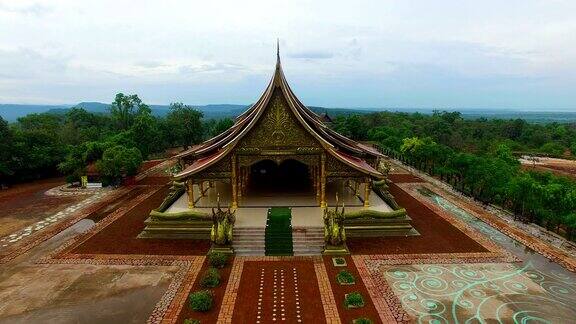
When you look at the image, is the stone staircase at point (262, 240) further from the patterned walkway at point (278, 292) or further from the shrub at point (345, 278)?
the shrub at point (345, 278)

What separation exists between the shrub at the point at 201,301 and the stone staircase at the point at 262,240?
12.3ft

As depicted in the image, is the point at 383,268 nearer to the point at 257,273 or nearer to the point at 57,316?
the point at 257,273

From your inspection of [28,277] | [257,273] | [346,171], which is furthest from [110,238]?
[346,171]

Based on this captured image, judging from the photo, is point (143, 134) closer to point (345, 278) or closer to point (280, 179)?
point (280, 179)

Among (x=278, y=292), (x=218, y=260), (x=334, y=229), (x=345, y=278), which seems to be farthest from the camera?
(x=334, y=229)

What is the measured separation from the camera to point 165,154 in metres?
44.0

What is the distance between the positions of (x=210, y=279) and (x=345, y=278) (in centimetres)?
445

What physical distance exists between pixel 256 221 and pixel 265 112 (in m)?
4.97

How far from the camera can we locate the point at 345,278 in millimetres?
12039

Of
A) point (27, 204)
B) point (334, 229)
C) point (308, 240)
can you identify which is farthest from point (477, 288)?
point (27, 204)

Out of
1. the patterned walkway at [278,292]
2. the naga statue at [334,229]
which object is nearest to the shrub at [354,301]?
the patterned walkway at [278,292]

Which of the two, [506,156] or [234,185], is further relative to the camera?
[506,156]

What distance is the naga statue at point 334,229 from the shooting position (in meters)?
14.2

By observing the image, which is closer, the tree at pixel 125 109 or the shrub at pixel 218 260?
the shrub at pixel 218 260
